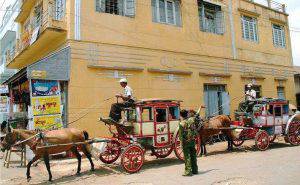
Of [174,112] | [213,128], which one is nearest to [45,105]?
[174,112]

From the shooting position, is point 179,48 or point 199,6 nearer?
point 179,48

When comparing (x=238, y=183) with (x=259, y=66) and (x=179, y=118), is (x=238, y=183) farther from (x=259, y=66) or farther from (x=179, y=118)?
(x=259, y=66)

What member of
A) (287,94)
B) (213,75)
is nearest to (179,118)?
(213,75)

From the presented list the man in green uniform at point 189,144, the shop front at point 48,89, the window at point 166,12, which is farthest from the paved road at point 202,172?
the window at point 166,12

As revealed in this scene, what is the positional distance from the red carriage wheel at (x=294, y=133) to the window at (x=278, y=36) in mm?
10646

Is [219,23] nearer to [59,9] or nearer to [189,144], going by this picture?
[59,9]

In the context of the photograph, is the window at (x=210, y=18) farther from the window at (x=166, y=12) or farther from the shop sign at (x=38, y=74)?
the shop sign at (x=38, y=74)

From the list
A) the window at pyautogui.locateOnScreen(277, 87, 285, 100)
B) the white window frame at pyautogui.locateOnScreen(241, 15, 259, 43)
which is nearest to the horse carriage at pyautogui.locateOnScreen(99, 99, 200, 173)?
the white window frame at pyautogui.locateOnScreen(241, 15, 259, 43)

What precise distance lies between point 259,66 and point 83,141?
14.8m

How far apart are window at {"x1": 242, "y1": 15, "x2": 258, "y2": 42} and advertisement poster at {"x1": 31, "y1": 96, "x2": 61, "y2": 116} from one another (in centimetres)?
1273

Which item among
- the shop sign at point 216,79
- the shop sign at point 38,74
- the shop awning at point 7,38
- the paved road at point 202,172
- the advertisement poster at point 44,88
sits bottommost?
the paved road at point 202,172

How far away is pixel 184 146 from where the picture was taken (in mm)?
8312

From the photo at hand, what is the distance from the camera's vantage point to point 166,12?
1617cm

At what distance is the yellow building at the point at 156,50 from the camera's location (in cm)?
1301
